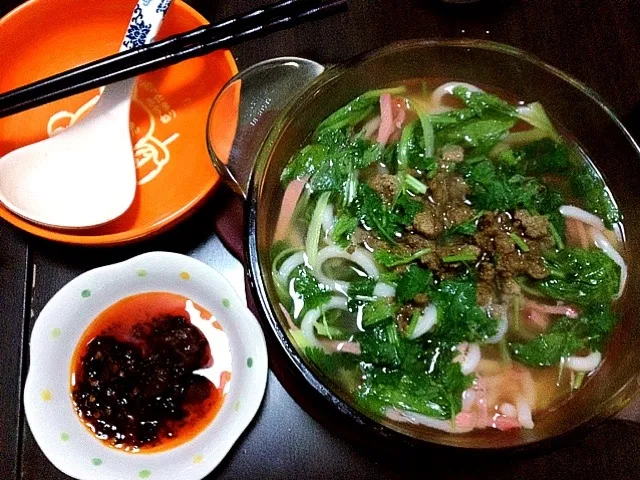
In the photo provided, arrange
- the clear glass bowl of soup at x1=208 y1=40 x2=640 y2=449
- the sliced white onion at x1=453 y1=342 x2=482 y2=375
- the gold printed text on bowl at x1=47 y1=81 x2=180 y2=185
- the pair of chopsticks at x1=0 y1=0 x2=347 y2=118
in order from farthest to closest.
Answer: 1. the gold printed text on bowl at x1=47 y1=81 x2=180 y2=185
2. the pair of chopsticks at x1=0 y1=0 x2=347 y2=118
3. the sliced white onion at x1=453 y1=342 x2=482 y2=375
4. the clear glass bowl of soup at x1=208 y1=40 x2=640 y2=449

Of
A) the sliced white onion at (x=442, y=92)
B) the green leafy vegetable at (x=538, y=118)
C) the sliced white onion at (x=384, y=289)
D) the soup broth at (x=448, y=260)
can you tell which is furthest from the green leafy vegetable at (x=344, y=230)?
the green leafy vegetable at (x=538, y=118)

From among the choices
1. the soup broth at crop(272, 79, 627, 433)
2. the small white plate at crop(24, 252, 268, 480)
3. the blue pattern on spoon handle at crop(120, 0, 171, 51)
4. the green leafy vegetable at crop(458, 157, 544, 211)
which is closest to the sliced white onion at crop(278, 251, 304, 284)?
the soup broth at crop(272, 79, 627, 433)

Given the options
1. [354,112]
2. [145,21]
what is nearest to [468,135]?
[354,112]

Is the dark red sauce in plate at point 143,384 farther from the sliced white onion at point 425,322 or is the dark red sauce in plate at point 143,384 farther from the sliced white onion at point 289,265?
the sliced white onion at point 425,322

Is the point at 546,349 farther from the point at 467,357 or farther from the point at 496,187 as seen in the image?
the point at 496,187

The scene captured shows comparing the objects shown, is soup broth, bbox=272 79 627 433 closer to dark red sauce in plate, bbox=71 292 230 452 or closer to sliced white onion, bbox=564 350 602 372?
sliced white onion, bbox=564 350 602 372
